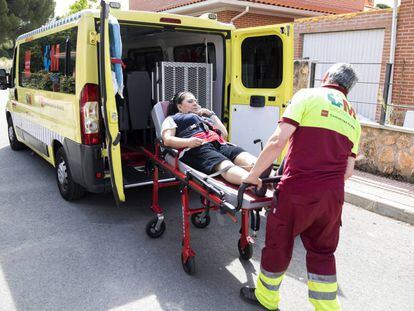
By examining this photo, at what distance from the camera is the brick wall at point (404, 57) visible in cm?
823

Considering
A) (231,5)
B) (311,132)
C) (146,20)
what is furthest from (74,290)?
(231,5)

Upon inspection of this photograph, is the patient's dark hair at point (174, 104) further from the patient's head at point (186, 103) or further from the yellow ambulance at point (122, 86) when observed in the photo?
the yellow ambulance at point (122, 86)

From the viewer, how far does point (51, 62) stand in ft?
17.0

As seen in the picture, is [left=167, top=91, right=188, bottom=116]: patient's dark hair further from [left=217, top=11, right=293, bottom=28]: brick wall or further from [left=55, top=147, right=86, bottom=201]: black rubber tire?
[left=217, top=11, right=293, bottom=28]: brick wall

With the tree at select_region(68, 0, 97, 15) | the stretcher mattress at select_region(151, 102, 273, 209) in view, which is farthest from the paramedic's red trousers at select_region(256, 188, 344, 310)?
the tree at select_region(68, 0, 97, 15)

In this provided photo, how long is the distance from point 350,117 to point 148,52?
5350 mm

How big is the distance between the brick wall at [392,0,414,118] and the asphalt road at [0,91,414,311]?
13.3 feet

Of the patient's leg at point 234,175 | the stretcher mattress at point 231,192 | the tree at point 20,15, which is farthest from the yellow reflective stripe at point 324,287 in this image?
the tree at point 20,15

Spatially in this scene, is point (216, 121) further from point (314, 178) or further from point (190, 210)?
point (314, 178)

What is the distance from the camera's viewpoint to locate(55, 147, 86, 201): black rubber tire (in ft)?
16.6

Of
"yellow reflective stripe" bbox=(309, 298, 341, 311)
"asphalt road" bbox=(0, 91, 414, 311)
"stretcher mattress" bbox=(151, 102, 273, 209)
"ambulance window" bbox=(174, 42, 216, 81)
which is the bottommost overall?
"asphalt road" bbox=(0, 91, 414, 311)

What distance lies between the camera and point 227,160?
3.71 metres

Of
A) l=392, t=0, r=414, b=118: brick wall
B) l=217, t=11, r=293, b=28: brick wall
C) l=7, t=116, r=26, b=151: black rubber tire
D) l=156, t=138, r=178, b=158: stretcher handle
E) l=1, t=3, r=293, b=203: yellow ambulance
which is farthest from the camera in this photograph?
l=217, t=11, r=293, b=28: brick wall

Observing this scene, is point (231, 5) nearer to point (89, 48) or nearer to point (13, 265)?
point (89, 48)
